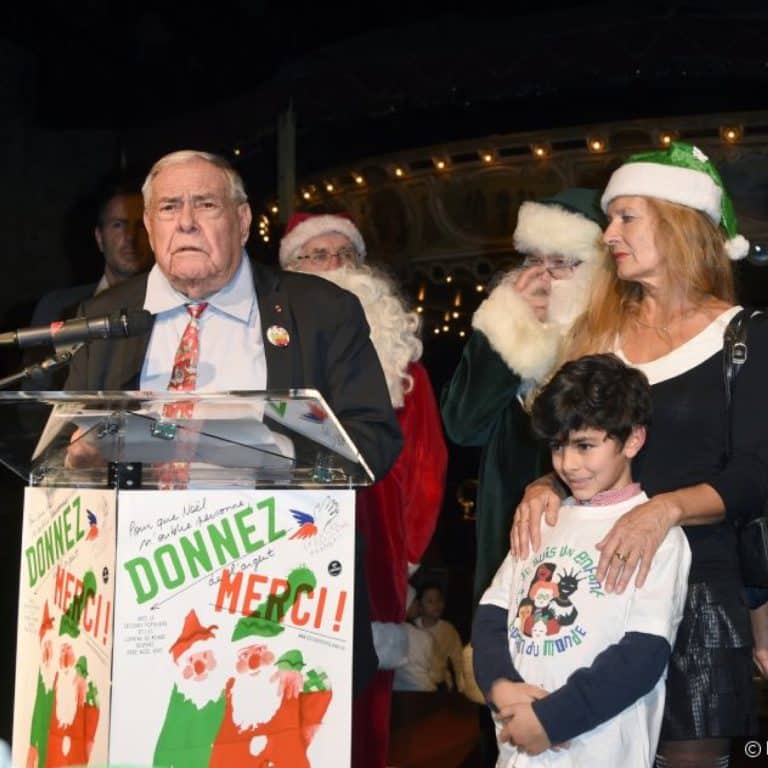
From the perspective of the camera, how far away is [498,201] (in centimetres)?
615

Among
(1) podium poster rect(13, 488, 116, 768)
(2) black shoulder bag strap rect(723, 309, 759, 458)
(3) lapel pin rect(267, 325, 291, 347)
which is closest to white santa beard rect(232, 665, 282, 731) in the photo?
(1) podium poster rect(13, 488, 116, 768)

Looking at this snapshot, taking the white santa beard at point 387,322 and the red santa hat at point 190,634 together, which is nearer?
the red santa hat at point 190,634

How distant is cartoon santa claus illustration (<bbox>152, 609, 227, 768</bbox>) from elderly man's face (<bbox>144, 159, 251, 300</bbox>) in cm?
91

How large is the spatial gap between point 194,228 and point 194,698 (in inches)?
41.7

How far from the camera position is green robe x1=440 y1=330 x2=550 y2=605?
308cm

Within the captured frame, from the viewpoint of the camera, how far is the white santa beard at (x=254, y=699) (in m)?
2.08

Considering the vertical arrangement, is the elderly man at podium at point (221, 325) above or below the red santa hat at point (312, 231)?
below

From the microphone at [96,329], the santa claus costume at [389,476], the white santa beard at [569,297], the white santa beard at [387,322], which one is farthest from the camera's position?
the white santa beard at [387,322]

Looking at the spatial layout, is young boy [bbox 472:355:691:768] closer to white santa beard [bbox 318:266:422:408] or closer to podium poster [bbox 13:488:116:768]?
podium poster [bbox 13:488:116:768]

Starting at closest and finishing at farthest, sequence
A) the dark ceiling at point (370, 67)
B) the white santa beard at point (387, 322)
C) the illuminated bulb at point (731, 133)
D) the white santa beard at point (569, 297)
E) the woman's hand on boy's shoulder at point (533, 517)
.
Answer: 1. the woman's hand on boy's shoulder at point (533, 517)
2. the white santa beard at point (569, 297)
3. the white santa beard at point (387, 322)
4. the dark ceiling at point (370, 67)
5. the illuminated bulb at point (731, 133)

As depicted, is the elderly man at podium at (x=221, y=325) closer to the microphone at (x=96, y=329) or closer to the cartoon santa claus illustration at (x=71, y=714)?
the microphone at (x=96, y=329)

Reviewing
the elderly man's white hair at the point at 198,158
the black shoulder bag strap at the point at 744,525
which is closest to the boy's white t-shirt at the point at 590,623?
the black shoulder bag strap at the point at 744,525

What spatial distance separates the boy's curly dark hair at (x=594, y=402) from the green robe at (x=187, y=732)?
2.53ft

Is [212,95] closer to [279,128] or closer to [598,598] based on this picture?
[279,128]
